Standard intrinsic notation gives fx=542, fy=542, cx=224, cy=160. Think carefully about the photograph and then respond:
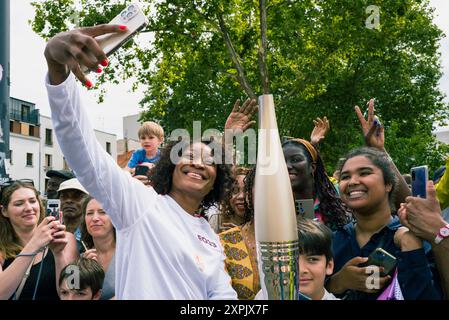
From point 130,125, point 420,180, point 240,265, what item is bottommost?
point 240,265

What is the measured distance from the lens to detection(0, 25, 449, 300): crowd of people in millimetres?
1730

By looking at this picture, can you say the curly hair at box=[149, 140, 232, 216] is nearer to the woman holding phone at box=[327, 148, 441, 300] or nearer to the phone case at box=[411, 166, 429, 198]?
the woman holding phone at box=[327, 148, 441, 300]

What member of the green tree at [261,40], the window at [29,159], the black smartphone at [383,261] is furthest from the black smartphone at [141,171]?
the window at [29,159]

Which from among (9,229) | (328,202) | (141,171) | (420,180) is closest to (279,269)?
(420,180)

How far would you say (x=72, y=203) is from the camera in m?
4.08

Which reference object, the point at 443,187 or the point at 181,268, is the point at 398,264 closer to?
the point at 181,268

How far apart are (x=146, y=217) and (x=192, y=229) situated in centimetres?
21

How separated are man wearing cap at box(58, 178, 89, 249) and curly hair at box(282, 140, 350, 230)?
1730 mm

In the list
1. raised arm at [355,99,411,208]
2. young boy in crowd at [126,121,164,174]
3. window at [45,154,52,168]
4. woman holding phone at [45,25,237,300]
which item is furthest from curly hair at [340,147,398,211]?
window at [45,154,52,168]

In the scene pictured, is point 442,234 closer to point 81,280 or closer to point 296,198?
point 296,198

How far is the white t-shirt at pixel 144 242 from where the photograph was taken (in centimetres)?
174

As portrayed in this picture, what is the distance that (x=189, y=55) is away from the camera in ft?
47.5

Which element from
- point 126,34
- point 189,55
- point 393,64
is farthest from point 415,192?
point 393,64

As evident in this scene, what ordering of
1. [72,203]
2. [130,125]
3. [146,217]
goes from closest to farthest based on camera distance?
[146,217] → [72,203] → [130,125]
